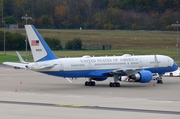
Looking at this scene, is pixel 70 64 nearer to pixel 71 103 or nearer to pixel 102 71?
pixel 102 71

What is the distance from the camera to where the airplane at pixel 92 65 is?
48375 millimetres

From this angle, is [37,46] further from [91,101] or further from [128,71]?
[91,101]

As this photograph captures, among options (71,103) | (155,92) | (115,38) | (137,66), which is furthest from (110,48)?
(71,103)

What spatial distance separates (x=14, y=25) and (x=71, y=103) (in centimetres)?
8819

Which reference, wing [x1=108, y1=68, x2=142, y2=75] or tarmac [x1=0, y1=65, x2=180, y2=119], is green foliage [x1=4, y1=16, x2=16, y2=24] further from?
wing [x1=108, y1=68, x2=142, y2=75]

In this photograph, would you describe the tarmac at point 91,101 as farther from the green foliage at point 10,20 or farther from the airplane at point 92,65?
the green foliage at point 10,20

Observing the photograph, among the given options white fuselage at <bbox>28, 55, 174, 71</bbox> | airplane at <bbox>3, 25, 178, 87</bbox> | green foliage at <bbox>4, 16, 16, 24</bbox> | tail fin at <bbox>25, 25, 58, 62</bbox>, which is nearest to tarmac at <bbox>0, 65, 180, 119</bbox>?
airplane at <bbox>3, 25, 178, 87</bbox>

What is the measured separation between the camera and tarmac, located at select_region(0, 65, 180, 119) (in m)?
29.2

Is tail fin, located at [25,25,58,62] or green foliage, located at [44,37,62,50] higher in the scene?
green foliage, located at [44,37,62,50]

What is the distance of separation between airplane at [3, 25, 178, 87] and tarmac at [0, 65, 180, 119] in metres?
1.21

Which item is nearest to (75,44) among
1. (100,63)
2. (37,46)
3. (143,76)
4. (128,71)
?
(100,63)

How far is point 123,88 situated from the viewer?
163 feet

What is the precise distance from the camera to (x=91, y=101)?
36.7 meters

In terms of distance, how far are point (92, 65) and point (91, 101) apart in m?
15.0
